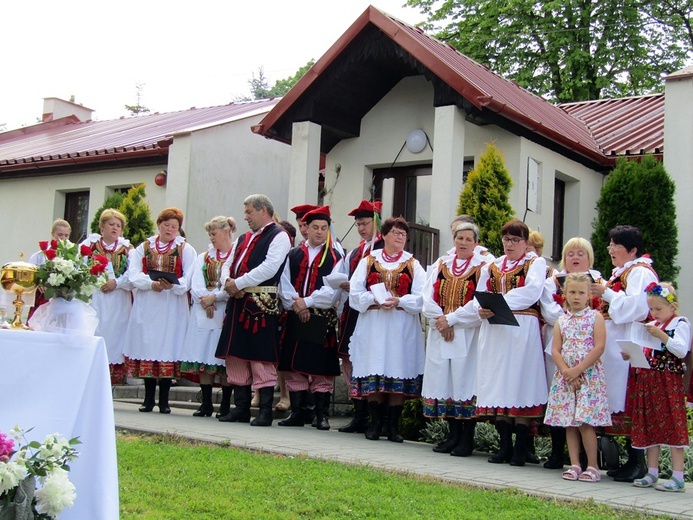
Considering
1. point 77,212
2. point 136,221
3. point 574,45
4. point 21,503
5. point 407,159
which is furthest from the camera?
point 574,45

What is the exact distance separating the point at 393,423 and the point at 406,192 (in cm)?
697

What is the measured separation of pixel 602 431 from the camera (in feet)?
25.0

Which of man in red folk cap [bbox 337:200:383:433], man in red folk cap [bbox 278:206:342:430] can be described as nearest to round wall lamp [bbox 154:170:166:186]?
man in red folk cap [bbox 278:206:342:430]

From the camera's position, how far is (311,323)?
9.61m

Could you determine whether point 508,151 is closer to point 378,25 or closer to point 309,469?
point 378,25

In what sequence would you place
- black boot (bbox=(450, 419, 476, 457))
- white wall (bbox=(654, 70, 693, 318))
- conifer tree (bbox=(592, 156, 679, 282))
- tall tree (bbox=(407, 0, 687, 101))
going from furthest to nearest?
tall tree (bbox=(407, 0, 687, 101))
white wall (bbox=(654, 70, 693, 318))
conifer tree (bbox=(592, 156, 679, 282))
black boot (bbox=(450, 419, 476, 457))

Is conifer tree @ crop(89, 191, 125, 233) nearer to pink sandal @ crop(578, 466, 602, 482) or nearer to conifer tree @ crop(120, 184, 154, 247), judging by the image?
conifer tree @ crop(120, 184, 154, 247)

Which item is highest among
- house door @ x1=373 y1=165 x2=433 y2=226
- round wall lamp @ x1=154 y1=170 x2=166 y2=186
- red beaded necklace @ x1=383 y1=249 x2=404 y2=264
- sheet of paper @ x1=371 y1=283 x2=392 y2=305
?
round wall lamp @ x1=154 y1=170 x2=166 y2=186

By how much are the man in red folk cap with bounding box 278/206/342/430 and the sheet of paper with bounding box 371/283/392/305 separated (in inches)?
33.2

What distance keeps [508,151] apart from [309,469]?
8571 mm

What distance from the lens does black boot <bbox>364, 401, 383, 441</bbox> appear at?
9.02 m

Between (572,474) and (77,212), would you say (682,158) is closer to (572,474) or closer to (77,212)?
(572,474)

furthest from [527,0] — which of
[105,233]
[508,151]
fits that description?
[105,233]

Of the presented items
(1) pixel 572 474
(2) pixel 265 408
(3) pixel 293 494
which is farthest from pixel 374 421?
(3) pixel 293 494
